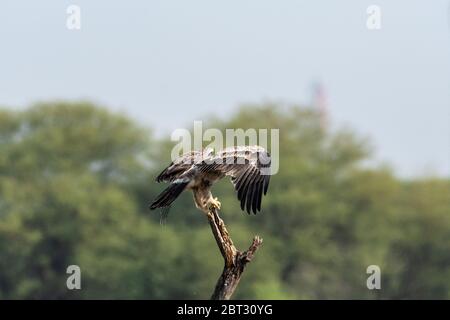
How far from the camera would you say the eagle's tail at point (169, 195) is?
61.3 feet

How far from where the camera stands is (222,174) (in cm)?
1936

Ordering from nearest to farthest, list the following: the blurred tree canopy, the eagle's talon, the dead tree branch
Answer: the dead tree branch → the eagle's talon → the blurred tree canopy

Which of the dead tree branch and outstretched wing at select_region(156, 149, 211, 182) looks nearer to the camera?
the dead tree branch

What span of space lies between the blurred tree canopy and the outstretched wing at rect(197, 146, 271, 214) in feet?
130

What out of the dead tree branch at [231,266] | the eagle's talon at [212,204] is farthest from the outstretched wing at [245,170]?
the dead tree branch at [231,266]

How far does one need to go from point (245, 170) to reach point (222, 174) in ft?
1.16

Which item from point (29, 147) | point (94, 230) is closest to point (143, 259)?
point (94, 230)

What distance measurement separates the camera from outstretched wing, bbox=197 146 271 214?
1911 centimetres

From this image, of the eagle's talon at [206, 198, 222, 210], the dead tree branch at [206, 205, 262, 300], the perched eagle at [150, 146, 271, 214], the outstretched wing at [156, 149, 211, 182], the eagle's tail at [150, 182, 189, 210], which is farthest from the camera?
the outstretched wing at [156, 149, 211, 182]

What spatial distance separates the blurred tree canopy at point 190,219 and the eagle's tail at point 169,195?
1565 inches

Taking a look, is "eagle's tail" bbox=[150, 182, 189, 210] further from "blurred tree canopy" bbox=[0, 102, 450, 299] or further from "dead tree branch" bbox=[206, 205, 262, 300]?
"blurred tree canopy" bbox=[0, 102, 450, 299]

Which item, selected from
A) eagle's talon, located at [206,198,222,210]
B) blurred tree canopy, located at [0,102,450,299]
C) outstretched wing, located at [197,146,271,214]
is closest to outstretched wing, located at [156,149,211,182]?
outstretched wing, located at [197,146,271,214]
